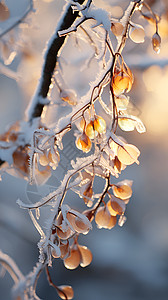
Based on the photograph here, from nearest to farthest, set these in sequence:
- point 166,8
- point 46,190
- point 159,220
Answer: point 46,190 → point 166,8 → point 159,220

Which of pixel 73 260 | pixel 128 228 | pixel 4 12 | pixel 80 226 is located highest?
pixel 4 12

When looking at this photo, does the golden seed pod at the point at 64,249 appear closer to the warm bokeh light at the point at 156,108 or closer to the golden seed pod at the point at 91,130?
the golden seed pod at the point at 91,130

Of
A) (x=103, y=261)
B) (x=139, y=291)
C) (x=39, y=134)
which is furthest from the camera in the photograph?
(x=103, y=261)

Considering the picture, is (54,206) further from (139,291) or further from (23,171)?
(139,291)

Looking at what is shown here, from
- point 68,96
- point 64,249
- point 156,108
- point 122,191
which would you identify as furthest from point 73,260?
point 156,108

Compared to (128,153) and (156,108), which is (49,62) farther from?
(156,108)

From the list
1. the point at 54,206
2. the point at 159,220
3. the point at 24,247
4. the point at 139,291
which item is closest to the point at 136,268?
the point at 139,291
